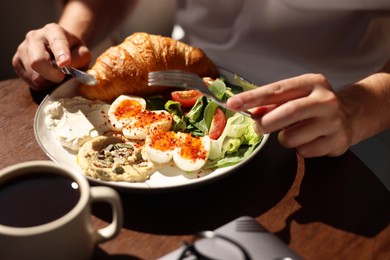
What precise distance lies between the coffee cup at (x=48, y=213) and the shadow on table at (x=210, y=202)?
14 centimetres

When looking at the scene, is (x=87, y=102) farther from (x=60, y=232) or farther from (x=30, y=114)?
(x=60, y=232)

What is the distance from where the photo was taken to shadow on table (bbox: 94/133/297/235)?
0.90 meters

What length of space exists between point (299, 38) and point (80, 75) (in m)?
0.74

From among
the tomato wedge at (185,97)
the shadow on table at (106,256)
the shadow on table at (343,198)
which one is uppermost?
the tomato wedge at (185,97)

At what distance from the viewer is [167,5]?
208 cm

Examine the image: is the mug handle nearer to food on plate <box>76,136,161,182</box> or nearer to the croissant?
food on plate <box>76,136,161,182</box>

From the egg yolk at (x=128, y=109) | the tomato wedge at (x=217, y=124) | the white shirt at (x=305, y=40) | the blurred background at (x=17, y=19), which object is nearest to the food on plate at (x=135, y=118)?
the egg yolk at (x=128, y=109)

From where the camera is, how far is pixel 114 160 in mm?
1004

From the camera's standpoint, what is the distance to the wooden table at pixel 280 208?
863 millimetres

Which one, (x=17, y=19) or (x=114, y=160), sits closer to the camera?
(x=114, y=160)

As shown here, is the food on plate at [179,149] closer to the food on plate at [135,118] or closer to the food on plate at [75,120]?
the food on plate at [135,118]

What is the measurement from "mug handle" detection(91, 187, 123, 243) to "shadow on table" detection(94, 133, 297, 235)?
11 centimetres

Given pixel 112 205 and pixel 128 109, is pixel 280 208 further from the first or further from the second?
pixel 128 109

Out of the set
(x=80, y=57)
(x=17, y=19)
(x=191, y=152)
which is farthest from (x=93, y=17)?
(x=17, y=19)
